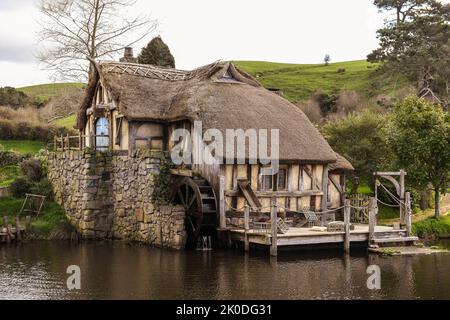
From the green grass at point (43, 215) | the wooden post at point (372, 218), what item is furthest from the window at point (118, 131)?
the wooden post at point (372, 218)

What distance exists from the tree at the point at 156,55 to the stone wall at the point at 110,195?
37.0 feet

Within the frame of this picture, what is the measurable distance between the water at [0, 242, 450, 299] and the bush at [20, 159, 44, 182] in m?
7.44

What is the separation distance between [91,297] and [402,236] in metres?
14.6

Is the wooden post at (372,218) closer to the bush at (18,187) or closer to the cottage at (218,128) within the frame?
the cottage at (218,128)

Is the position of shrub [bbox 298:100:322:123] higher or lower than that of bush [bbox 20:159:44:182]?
higher

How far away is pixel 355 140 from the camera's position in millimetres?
35812

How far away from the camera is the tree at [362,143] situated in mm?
34781

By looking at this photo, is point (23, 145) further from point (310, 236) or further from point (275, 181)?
point (310, 236)

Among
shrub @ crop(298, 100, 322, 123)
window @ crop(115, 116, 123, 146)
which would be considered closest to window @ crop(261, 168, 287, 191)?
window @ crop(115, 116, 123, 146)

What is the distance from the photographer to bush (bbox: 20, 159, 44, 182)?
110ft

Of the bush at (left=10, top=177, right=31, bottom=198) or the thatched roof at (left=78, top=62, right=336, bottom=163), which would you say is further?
the bush at (left=10, top=177, right=31, bottom=198)

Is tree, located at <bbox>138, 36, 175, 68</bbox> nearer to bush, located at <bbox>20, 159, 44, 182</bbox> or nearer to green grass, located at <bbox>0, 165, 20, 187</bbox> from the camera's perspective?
green grass, located at <bbox>0, 165, 20, 187</bbox>

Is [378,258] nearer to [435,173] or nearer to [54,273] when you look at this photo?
[435,173]
